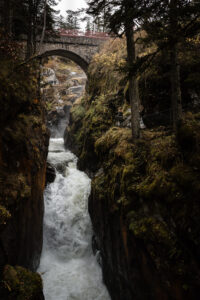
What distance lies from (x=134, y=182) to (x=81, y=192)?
7127 millimetres

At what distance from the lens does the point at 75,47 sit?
65.2ft

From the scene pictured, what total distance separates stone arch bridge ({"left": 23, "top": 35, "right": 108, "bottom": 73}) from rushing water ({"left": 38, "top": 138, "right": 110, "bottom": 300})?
12754 millimetres

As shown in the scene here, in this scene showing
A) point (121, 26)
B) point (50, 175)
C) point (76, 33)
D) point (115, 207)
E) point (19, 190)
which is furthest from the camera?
point (76, 33)

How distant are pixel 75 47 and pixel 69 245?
1892 cm

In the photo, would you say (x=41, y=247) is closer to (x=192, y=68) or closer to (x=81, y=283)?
(x=81, y=283)

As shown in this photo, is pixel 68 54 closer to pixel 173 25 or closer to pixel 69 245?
pixel 173 25

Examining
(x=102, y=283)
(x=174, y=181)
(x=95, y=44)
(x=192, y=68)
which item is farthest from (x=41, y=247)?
(x=95, y=44)

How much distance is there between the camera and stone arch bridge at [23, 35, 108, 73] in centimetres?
1884

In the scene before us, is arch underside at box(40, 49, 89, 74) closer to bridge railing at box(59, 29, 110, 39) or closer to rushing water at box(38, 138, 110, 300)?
bridge railing at box(59, 29, 110, 39)

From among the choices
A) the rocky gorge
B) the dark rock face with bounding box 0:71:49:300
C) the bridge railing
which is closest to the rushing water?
the rocky gorge

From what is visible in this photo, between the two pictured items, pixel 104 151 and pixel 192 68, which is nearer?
pixel 192 68

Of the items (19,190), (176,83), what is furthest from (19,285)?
(176,83)

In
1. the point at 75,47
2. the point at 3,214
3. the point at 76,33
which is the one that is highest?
the point at 76,33

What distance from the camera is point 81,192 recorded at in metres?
12.7
